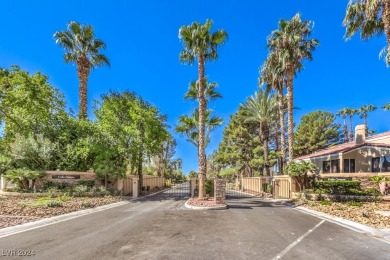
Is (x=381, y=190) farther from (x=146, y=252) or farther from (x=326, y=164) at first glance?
(x=146, y=252)

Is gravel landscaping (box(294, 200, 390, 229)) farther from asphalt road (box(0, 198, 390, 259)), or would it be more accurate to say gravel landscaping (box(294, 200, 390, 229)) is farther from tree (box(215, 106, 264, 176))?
tree (box(215, 106, 264, 176))

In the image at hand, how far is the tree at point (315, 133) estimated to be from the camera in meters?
45.6

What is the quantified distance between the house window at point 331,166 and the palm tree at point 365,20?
1313 cm

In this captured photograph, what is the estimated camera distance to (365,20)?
16062 millimetres

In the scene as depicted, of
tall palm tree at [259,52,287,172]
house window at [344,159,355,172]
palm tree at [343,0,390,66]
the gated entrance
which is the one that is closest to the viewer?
palm tree at [343,0,390,66]

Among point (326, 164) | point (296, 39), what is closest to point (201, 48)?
point (296, 39)

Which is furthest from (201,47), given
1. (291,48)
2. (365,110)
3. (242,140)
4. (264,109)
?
(365,110)

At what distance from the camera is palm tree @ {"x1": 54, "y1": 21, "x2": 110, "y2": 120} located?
27.1 meters

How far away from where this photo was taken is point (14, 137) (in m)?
23.6

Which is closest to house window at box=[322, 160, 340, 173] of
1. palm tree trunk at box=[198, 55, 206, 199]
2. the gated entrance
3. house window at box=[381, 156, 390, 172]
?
house window at box=[381, 156, 390, 172]

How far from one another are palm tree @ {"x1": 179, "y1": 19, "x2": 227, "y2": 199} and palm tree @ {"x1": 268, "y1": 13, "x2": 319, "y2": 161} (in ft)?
22.7

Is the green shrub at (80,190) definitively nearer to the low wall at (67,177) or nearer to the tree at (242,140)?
the low wall at (67,177)

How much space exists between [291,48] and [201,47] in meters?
9.30

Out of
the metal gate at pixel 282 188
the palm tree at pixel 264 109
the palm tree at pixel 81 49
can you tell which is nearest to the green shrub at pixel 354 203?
the metal gate at pixel 282 188
